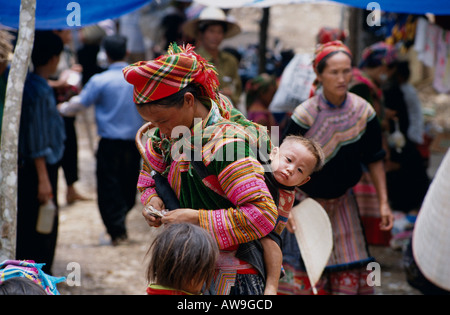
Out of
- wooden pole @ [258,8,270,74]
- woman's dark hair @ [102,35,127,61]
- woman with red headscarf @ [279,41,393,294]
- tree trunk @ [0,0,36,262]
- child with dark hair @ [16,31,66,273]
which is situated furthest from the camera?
wooden pole @ [258,8,270,74]

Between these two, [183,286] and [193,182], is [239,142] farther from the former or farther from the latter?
[183,286]

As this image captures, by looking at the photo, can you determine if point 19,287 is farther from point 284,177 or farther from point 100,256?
point 100,256

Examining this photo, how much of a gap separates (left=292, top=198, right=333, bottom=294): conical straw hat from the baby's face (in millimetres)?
1126

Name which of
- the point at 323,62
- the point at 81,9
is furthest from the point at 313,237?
the point at 81,9

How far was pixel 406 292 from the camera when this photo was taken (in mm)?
5020

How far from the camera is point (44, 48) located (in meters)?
4.62

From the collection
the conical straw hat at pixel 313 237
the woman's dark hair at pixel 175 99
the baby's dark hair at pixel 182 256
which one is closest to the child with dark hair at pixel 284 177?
the baby's dark hair at pixel 182 256

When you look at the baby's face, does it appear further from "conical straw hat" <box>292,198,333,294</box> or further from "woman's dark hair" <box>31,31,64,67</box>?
"woman's dark hair" <box>31,31,64,67</box>

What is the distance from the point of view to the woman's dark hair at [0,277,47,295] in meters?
1.94

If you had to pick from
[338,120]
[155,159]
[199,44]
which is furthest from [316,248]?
[199,44]

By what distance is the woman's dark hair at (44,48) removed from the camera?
4.58 metres

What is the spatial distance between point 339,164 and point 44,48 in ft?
8.66

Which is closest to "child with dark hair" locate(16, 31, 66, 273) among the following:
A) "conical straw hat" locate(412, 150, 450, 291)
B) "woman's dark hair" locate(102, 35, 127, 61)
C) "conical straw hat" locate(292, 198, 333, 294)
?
"woman's dark hair" locate(102, 35, 127, 61)
